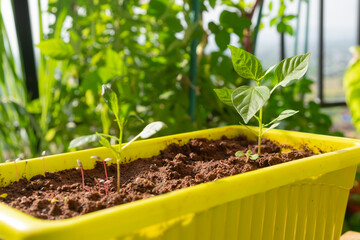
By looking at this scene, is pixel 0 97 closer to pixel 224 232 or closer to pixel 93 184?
pixel 93 184

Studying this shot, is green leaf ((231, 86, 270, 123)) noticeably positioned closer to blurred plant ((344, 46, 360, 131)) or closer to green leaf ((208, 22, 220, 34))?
green leaf ((208, 22, 220, 34))

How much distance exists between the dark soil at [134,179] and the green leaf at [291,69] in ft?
0.38

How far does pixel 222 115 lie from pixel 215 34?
300 millimetres

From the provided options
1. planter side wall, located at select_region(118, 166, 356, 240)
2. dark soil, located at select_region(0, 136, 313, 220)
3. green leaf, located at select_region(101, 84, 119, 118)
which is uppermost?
green leaf, located at select_region(101, 84, 119, 118)

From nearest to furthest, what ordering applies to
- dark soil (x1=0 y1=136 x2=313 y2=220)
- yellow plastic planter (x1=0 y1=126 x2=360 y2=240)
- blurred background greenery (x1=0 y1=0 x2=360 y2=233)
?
yellow plastic planter (x1=0 y1=126 x2=360 y2=240), dark soil (x1=0 y1=136 x2=313 y2=220), blurred background greenery (x1=0 y1=0 x2=360 y2=233)

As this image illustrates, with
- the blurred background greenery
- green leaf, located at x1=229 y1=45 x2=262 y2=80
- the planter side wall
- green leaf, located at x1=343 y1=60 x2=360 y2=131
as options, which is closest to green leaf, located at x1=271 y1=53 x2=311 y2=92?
green leaf, located at x1=229 y1=45 x2=262 y2=80

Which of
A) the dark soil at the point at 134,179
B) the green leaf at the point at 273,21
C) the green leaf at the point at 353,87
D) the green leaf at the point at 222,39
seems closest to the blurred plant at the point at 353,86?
the green leaf at the point at 353,87

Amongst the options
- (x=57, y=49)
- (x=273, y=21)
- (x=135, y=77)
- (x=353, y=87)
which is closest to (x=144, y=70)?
(x=135, y=77)

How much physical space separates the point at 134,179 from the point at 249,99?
0.64 ft

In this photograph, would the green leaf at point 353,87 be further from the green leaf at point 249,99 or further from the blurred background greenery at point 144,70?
the green leaf at point 249,99

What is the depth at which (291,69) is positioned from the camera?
525 mm

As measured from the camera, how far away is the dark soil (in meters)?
0.40

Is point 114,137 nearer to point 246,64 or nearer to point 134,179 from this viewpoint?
point 134,179

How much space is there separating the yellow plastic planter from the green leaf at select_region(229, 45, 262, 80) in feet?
0.47
